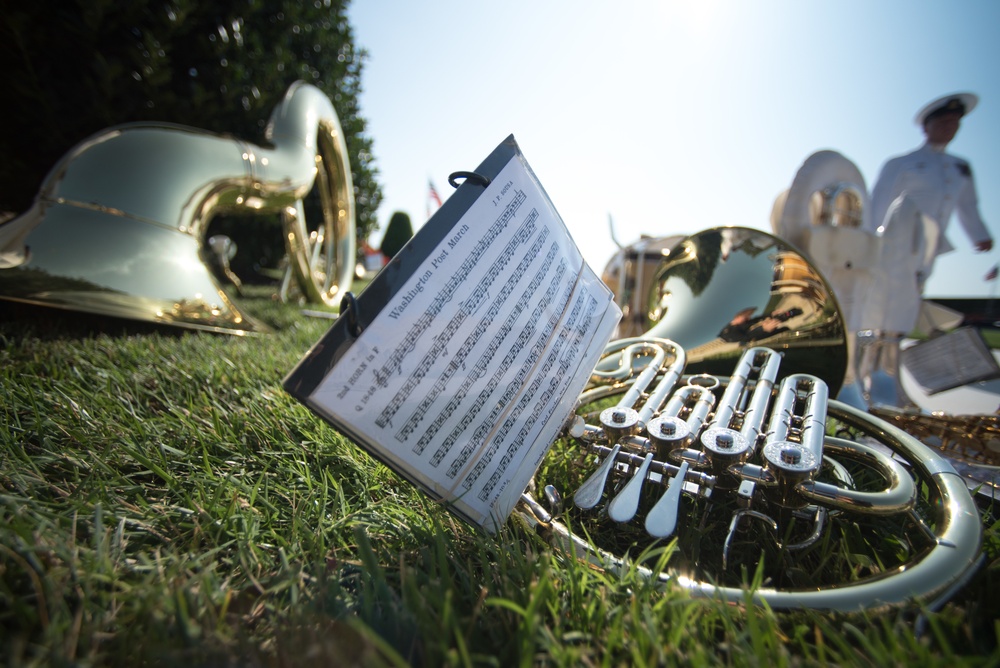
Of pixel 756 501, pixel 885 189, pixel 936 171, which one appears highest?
pixel 936 171

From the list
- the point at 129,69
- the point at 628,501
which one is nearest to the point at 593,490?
the point at 628,501

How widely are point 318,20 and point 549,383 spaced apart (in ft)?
22.4

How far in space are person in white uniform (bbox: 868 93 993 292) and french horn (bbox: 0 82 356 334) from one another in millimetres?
4952

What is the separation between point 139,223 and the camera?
2.39m

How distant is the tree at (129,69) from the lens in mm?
3650

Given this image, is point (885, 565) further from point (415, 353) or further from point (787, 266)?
point (787, 266)

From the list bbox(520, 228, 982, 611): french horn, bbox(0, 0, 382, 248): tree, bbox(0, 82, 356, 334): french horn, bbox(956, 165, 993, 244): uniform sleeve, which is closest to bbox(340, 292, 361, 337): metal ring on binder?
bbox(520, 228, 982, 611): french horn

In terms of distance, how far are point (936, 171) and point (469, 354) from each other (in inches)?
200

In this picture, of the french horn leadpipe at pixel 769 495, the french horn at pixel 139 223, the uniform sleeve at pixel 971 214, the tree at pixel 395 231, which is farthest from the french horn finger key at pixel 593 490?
the tree at pixel 395 231

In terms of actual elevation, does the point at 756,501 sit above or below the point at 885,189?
below

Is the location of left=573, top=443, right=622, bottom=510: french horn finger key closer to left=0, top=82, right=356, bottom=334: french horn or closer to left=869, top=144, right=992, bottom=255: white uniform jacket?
left=0, top=82, right=356, bottom=334: french horn

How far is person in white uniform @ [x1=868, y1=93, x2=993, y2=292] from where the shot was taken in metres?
3.83

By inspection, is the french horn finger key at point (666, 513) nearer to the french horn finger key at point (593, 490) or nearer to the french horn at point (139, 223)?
the french horn finger key at point (593, 490)

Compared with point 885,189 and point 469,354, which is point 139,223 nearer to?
point 469,354
